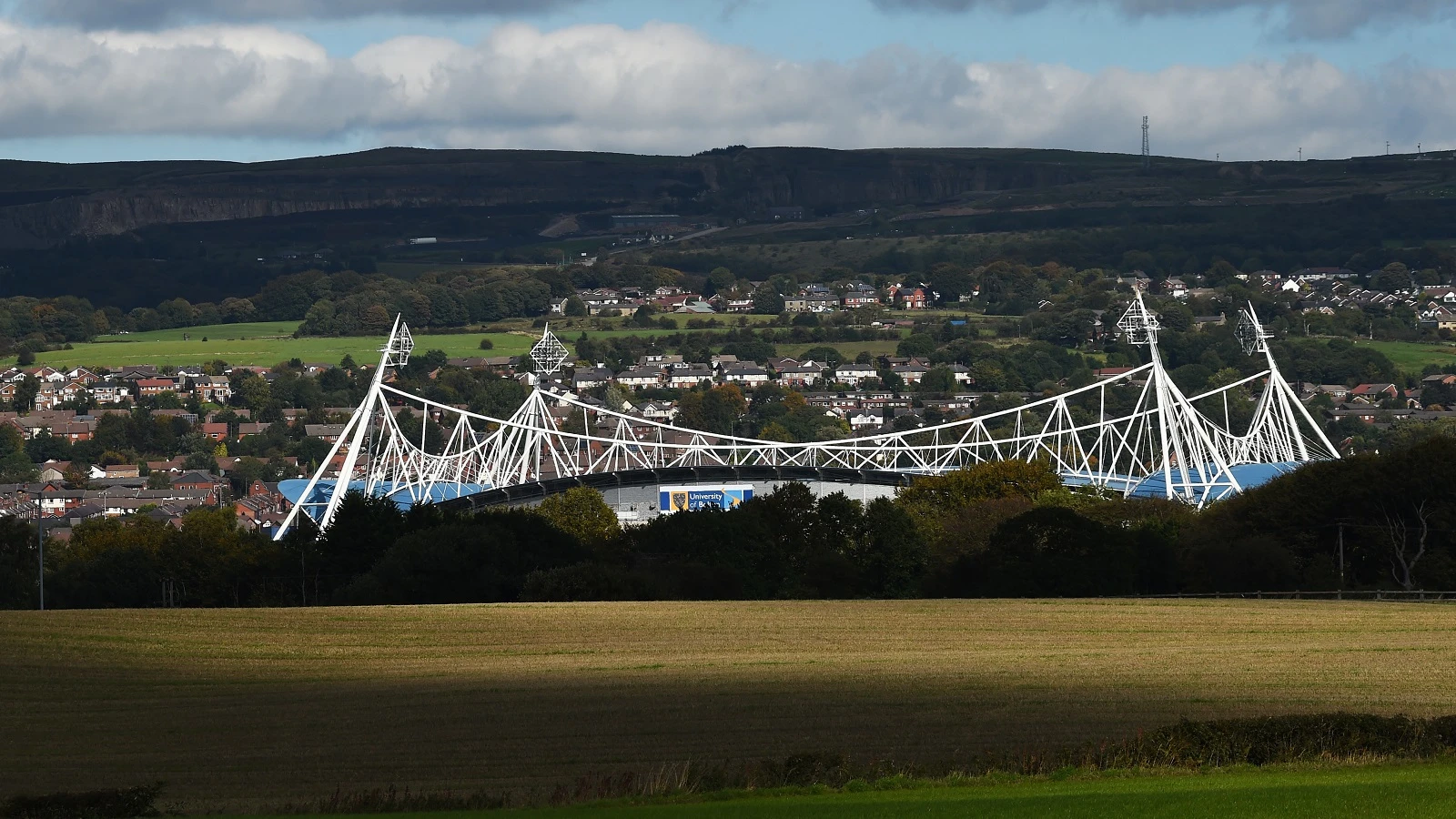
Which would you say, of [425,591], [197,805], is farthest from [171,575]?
[197,805]

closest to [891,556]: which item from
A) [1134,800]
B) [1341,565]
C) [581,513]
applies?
[1341,565]

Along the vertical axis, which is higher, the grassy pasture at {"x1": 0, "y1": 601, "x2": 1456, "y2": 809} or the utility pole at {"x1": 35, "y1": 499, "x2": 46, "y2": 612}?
the utility pole at {"x1": 35, "y1": 499, "x2": 46, "y2": 612}

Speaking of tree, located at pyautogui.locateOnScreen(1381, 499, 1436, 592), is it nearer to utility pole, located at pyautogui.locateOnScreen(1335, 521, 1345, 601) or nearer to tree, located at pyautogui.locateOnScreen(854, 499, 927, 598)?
utility pole, located at pyautogui.locateOnScreen(1335, 521, 1345, 601)

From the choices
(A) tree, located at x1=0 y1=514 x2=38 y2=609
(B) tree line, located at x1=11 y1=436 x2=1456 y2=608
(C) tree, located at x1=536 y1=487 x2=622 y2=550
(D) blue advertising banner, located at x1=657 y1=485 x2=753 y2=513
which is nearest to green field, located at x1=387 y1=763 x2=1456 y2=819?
(B) tree line, located at x1=11 y1=436 x2=1456 y2=608

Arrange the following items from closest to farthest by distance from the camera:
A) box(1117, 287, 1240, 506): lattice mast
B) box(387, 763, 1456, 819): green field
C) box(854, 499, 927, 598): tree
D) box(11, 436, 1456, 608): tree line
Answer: box(387, 763, 1456, 819): green field, box(11, 436, 1456, 608): tree line, box(854, 499, 927, 598): tree, box(1117, 287, 1240, 506): lattice mast

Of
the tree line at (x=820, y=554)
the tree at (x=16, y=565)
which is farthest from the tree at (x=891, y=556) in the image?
the tree at (x=16, y=565)

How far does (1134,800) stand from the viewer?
25.4 meters

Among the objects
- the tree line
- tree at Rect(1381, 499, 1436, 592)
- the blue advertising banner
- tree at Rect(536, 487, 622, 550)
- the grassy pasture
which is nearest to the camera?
the grassy pasture

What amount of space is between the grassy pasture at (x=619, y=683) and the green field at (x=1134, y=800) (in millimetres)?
4268

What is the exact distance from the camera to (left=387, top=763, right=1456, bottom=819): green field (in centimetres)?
2408

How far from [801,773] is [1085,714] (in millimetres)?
9275

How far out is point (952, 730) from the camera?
116 ft

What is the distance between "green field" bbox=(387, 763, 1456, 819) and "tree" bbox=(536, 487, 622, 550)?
68048 millimetres

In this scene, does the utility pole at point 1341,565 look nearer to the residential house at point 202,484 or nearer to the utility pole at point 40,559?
the utility pole at point 40,559
